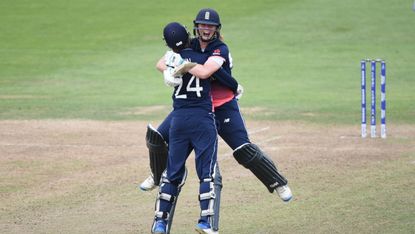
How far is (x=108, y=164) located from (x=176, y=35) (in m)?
4.86

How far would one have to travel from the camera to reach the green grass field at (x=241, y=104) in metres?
9.93

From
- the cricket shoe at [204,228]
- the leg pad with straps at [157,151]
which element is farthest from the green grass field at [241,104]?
the cricket shoe at [204,228]

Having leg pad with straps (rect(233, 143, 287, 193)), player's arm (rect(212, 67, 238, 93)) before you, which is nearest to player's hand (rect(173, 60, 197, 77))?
player's arm (rect(212, 67, 238, 93))

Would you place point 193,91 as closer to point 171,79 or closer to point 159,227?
point 171,79

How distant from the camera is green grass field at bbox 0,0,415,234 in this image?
32.6ft

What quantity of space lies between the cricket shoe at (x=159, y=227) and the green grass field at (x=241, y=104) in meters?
0.64

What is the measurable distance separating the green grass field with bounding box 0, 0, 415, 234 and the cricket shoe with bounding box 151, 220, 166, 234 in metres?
0.64

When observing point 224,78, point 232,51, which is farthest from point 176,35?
point 232,51

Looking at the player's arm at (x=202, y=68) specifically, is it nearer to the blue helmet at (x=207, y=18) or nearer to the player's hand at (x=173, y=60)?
the player's hand at (x=173, y=60)

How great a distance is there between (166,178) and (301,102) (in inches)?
447

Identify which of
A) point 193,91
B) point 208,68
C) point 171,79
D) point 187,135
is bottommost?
point 187,135

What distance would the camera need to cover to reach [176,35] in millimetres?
8430

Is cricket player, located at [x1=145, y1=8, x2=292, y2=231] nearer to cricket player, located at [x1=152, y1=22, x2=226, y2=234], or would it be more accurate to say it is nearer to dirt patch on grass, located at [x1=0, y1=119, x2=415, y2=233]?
cricket player, located at [x1=152, y1=22, x2=226, y2=234]

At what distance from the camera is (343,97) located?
66.9ft
